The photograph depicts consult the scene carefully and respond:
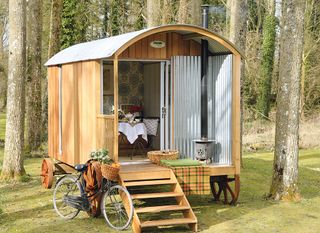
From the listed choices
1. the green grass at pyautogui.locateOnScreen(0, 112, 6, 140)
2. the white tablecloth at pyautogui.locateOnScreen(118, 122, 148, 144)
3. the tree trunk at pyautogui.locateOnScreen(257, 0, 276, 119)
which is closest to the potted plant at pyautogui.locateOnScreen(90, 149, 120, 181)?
the white tablecloth at pyautogui.locateOnScreen(118, 122, 148, 144)

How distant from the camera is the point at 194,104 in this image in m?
9.76

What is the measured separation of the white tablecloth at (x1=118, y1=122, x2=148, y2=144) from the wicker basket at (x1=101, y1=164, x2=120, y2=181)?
2.19m

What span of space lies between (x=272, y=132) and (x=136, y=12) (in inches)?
389

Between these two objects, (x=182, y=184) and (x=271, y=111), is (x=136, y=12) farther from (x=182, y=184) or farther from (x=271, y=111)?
(x=182, y=184)

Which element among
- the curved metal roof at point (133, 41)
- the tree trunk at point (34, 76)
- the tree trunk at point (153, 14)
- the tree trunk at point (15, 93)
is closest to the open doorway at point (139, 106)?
the curved metal roof at point (133, 41)

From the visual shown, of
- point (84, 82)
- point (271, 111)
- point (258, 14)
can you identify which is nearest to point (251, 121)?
point (271, 111)

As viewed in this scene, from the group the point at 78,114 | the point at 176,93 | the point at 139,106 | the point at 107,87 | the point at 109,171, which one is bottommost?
the point at 109,171

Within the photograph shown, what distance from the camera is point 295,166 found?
9.83 meters

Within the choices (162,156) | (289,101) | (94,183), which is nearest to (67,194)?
(94,183)

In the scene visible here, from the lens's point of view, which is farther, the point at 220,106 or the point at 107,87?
→ the point at 107,87

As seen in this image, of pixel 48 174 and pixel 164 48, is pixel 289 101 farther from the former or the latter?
pixel 48 174

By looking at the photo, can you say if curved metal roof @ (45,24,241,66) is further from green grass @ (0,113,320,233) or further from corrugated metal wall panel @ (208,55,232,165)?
green grass @ (0,113,320,233)

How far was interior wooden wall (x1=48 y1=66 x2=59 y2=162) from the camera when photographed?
11.5 metres

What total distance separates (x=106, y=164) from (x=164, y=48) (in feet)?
8.37
